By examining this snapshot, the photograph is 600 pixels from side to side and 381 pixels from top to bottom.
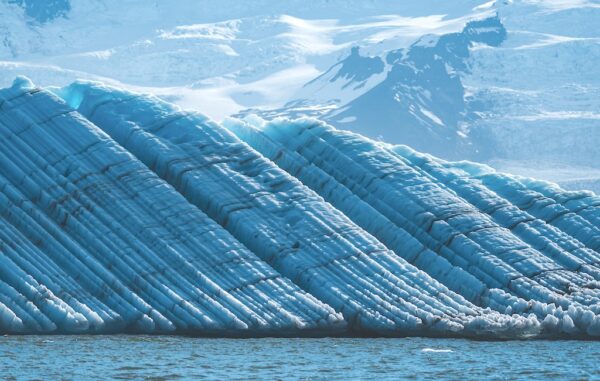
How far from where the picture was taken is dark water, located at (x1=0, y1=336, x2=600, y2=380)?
39938 mm

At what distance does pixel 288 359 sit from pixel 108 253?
8652mm

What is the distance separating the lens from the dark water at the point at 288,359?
39.9 meters

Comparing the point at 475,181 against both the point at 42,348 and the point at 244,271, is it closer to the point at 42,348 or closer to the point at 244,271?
the point at 244,271

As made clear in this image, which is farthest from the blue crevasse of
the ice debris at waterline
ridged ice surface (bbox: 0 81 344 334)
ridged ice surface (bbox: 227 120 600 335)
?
ridged ice surface (bbox: 227 120 600 335)

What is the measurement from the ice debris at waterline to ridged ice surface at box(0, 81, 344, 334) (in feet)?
0.18

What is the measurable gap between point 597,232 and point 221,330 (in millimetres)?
17321

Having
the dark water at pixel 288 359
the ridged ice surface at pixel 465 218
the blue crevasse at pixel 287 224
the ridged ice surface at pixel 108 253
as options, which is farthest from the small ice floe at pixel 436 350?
the ridged ice surface at pixel 465 218

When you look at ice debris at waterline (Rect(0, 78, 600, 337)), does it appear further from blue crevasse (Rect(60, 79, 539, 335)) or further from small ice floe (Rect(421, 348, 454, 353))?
small ice floe (Rect(421, 348, 454, 353))

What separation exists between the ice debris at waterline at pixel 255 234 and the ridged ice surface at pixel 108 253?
0.18 feet

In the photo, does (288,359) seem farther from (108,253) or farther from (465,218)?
(465,218)

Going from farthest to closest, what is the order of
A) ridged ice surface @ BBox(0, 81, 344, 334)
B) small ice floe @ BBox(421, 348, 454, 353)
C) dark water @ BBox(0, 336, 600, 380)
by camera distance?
ridged ice surface @ BBox(0, 81, 344, 334) → small ice floe @ BBox(421, 348, 454, 353) → dark water @ BBox(0, 336, 600, 380)

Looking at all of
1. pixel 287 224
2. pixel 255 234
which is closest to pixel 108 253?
pixel 255 234

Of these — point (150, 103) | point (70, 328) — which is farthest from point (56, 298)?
point (150, 103)

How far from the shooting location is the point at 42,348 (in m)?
43.5
